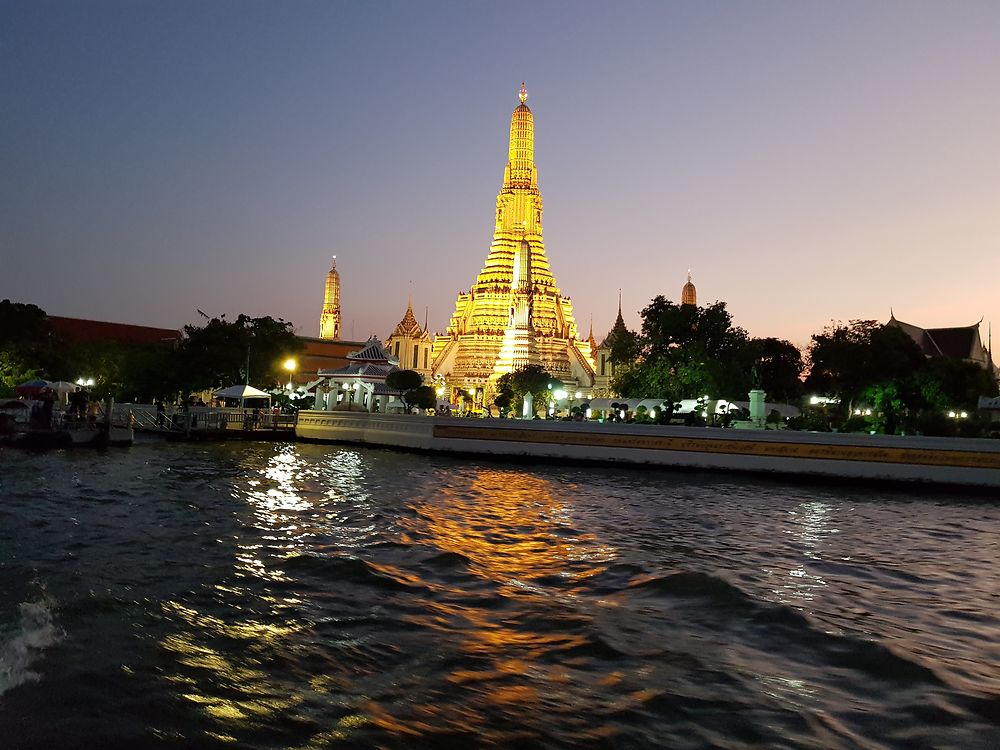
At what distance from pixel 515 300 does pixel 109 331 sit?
132 ft

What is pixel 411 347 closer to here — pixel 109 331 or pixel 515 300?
pixel 515 300

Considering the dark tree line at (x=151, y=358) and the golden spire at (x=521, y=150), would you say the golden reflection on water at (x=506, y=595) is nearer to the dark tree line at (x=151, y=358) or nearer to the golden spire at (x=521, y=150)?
the dark tree line at (x=151, y=358)

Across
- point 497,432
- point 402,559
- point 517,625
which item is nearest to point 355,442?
point 497,432

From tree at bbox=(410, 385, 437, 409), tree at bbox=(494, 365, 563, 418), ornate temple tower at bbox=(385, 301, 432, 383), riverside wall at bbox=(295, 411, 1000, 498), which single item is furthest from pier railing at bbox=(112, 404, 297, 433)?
ornate temple tower at bbox=(385, 301, 432, 383)

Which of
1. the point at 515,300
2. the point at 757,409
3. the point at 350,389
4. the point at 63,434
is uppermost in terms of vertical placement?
the point at 515,300

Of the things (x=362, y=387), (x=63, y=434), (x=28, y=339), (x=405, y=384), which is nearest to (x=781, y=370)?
(x=405, y=384)

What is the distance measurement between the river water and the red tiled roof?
6157 cm

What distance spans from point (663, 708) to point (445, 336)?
8398 centimetres

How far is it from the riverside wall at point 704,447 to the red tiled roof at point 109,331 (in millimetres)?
43532

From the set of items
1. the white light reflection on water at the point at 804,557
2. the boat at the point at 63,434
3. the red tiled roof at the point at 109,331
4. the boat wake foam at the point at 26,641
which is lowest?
the boat wake foam at the point at 26,641

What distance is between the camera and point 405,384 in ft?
161

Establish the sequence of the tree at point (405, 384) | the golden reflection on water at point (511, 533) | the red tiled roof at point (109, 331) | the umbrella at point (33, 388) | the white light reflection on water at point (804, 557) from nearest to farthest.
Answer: the white light reflection on water at point (804, 557) → the golden reflection on water at point (511, 533) → the umbrella at point (33, 388) → the tree at point (405, 384) → the red tiled roof at point (109, 331)

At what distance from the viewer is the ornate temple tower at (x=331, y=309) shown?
112500 mm

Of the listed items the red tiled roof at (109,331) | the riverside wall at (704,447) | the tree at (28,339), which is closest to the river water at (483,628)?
the riverside wall at (704,447)
